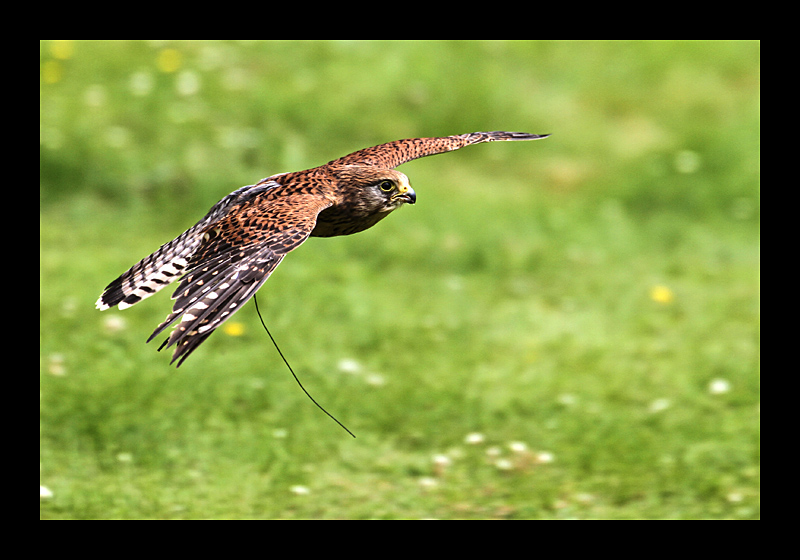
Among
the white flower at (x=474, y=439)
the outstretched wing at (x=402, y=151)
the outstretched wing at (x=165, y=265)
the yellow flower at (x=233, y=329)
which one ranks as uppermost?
the yellow flower at (x=233, y=329)

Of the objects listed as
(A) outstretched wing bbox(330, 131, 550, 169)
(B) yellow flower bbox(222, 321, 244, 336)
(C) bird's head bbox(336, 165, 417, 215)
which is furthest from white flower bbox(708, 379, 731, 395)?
(C) bird's head bbox(336, 165, 417, 215)

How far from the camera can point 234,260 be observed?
4406mm

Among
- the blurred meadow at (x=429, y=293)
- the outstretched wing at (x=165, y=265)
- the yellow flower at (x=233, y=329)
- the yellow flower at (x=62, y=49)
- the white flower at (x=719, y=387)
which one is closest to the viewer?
the outstretched wing at (x=165, y=265)

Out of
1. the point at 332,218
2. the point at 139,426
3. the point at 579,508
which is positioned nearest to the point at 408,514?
the point at 579,508

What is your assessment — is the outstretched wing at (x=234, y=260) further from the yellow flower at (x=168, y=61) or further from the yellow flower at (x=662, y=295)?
the yellow flower at (x=168, y=61)

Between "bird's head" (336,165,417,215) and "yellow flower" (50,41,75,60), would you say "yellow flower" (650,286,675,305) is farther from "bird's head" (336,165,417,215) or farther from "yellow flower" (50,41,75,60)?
"yellow flower" (50,41,75,60)

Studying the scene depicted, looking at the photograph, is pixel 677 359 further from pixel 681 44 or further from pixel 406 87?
pixel 681 44

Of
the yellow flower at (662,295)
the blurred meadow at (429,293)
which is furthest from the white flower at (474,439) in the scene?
the yellow flower at (662,295)

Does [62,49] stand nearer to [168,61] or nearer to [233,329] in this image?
[168,61]

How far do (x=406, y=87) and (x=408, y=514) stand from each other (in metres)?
6.77

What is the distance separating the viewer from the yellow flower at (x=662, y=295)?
11057 millimetres

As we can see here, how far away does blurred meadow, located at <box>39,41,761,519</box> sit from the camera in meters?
8.02

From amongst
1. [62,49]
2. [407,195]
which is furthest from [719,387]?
[62,49]

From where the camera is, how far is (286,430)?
330 inches
